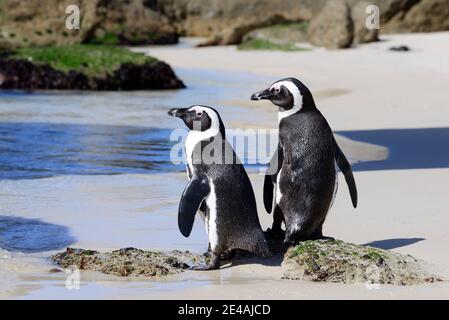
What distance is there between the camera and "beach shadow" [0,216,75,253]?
22.4 ft

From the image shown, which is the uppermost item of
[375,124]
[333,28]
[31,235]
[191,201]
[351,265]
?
[191,201]

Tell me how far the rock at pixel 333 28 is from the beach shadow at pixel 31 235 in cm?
1913

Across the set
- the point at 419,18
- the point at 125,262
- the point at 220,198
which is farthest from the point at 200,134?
the point at 419,18

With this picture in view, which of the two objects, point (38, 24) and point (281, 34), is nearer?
point (38, 24)

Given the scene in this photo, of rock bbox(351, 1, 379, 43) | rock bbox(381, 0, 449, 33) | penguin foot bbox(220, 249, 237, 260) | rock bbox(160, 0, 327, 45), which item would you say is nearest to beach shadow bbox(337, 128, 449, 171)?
penguin foot bbox(220, 249, 237, 260)

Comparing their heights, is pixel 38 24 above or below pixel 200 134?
below

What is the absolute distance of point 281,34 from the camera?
2891cm

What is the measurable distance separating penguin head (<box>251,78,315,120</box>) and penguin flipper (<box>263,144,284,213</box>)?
24 centimetres

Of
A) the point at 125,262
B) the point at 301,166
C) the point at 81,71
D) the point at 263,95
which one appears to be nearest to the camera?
the point at 125,262

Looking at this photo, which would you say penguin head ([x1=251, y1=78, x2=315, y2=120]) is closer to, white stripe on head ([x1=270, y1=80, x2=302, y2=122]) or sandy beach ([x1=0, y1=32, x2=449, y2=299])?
white stripe on head ([x1=270, y1=80, x2=302, y2=122])

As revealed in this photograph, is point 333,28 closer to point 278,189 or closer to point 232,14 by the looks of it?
point 232,14

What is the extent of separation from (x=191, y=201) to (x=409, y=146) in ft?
18.1

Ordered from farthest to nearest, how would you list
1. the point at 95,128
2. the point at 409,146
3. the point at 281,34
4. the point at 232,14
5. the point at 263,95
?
the point at 232,14 < the point at 281,34 < the point at 95,128 < the point at 409,146 < the point at 263,95

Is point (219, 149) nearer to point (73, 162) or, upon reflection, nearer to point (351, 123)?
point (73, 162)
